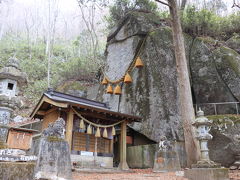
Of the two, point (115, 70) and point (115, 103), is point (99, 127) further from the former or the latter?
point (115, 70)

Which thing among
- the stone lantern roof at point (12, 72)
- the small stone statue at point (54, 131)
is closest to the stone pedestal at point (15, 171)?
the small stone statue at point (54, 131)

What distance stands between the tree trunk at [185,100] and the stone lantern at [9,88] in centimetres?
662

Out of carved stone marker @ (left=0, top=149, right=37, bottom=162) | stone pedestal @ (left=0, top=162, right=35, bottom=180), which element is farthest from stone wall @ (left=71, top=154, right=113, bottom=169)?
stone pedestal @ (left=0, top=162, right=35, bottom=180)

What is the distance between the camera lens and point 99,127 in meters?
11.1

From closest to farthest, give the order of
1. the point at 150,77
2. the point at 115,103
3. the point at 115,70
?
the point at 150,77 → the point at 115,103 → the point at 115,70

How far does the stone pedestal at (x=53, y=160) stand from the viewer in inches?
177

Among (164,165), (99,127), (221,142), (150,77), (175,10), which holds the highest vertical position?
(175,10)

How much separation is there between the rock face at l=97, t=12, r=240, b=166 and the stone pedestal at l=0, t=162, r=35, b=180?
9.57 m

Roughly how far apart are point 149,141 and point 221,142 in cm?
470

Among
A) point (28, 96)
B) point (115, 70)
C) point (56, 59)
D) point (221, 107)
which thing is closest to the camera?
point (221, 107)

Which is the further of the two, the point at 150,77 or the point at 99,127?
the point at 150,77

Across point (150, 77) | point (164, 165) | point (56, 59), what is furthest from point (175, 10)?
point (56, 59)

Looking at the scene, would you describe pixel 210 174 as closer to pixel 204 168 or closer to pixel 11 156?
pixel 204 168

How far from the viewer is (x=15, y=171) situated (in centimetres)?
400
